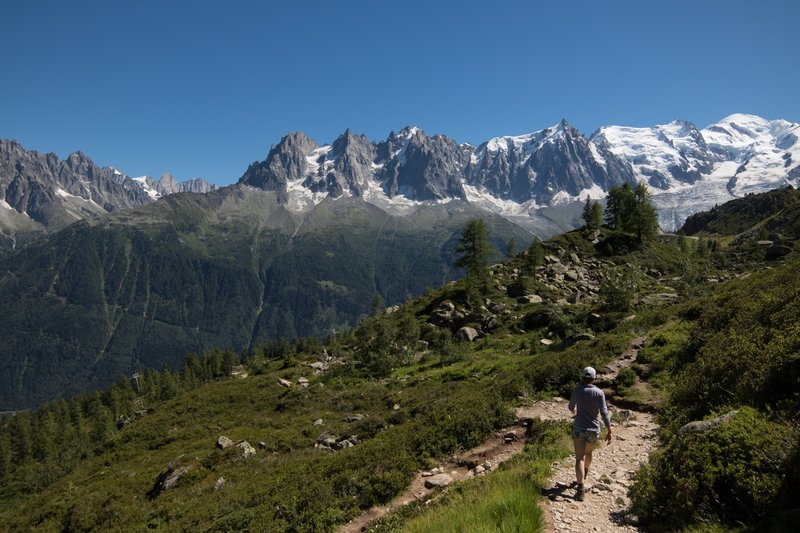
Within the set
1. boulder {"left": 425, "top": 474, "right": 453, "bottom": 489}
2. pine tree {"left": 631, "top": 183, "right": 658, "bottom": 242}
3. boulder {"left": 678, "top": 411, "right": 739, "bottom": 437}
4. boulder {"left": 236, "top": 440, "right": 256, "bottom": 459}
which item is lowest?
boulder {"left": 236, "top": 440, "right": 256, "bottom": 459}

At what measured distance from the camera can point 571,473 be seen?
12055 millimetres

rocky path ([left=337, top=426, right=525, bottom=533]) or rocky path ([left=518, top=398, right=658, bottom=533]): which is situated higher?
rocky path ([left=518, top=398, right=658, bottom=533])

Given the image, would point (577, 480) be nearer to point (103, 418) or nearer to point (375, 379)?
point (375, 379)

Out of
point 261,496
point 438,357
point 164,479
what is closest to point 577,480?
point 261,496

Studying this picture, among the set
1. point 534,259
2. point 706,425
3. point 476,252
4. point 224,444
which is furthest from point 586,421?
point 534,259

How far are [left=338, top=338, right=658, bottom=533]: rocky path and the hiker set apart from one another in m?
0.54

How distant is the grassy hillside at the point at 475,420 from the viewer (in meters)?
8.97

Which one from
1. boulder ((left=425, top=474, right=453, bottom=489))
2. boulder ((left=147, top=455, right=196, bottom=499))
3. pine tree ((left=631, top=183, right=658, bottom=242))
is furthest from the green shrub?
pine tree ((left=631, top=183, right=658, bottom=242))

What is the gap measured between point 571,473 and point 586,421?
1.61 m

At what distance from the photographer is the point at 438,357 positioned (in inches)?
1772

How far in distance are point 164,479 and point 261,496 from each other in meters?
13.2

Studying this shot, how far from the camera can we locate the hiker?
11.5m

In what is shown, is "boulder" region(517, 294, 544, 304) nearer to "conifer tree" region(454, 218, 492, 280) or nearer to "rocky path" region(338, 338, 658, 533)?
"conifer tree" region(454, 218, 492, 280)

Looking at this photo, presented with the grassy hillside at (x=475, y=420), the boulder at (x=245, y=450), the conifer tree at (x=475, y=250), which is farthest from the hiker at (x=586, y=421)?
the conifer tree at (x=475, y=250)
